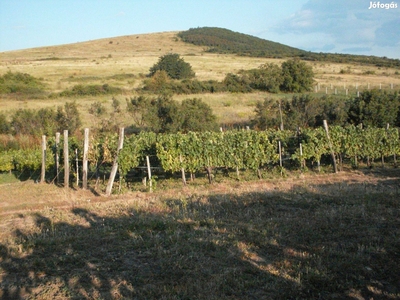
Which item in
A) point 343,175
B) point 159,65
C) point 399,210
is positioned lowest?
point 343,175

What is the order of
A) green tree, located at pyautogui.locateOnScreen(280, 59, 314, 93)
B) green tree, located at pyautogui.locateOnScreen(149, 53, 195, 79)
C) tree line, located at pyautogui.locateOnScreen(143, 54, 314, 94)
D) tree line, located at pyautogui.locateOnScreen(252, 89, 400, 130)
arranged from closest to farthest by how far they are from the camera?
tree line, located at pyautogui.locateOnScreen(252, 89, 400, 130) < tree line, located at pyautogui.locateOnScreen(143, 54, 314, 94) < green tree, located at pyautogui.locateOnScreen(280, 59, 314, 93) < green tree, located at pyautogui.locateOnScreen(149, 53, 195, 79)

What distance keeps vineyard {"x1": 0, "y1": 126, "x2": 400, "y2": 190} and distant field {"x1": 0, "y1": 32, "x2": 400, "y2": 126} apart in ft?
36.6

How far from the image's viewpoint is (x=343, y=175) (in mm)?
16391

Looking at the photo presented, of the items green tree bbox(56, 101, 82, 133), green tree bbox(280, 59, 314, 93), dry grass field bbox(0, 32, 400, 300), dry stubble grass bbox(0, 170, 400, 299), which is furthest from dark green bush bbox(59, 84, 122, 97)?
dry stubble grass bbox(0, 170, 400, 299)

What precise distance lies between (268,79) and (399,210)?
3879 cm

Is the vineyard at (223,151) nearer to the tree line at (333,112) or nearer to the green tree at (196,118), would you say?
the tree line at (333,112)

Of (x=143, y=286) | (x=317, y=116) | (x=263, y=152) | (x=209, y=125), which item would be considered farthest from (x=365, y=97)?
(x=143, y=286)

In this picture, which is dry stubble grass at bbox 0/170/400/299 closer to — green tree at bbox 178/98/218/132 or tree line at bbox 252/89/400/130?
green tree at bbox 178/98/218/132

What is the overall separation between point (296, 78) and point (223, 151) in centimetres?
3271

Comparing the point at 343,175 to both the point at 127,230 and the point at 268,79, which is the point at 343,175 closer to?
the point at 127,230

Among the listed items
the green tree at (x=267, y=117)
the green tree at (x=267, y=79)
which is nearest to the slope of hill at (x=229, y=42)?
the green tree at (x=267, y=79)

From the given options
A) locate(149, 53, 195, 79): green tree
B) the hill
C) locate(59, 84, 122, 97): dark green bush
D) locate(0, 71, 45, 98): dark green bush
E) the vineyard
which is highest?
the hill

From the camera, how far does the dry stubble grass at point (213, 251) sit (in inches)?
188

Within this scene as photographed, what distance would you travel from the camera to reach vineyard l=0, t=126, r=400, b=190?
1525 cm
